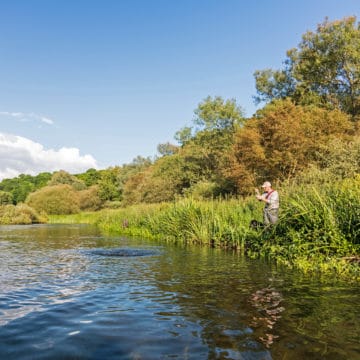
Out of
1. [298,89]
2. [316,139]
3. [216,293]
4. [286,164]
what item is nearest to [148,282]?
[216,293]

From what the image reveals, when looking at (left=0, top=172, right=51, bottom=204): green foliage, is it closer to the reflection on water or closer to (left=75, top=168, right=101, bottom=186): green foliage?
(left=75, top=168, right=101, bottom=186): green foliage

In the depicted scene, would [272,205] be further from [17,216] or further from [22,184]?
[22,184]

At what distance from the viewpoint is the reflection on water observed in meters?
4.38

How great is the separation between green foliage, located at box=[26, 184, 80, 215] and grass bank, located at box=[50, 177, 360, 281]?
4832cm

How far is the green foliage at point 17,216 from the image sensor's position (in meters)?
45.1

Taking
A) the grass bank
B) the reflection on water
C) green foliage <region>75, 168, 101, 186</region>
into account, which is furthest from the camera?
green foliage <region>75, 168, 101, 186</region>

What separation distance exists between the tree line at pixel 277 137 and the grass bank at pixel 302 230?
212 inches

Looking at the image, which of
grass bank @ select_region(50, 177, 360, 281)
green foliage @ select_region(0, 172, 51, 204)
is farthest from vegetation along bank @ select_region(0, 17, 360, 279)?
green foliage @ select_region(0, 172, 51, 204)

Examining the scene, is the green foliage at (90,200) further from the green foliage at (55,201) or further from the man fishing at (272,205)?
the man fishing at (272,205)

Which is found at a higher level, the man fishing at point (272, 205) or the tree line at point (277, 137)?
the tree line at point (277, 137)

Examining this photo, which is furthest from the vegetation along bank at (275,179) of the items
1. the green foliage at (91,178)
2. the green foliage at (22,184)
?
the green foliage at (22,184)

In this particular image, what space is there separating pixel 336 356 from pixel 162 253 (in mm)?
9691

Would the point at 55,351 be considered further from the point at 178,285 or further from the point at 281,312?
the point at 178,285

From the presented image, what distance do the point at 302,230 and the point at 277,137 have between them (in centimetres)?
1715
